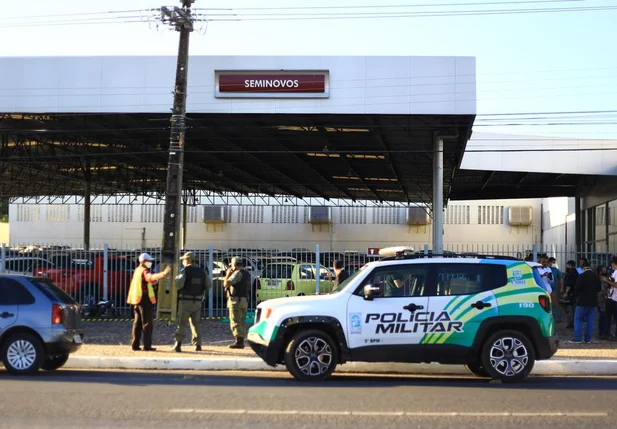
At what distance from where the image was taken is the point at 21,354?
11.0 m

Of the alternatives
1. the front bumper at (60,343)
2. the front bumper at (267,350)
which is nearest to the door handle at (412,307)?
the front bumper at (267,350)

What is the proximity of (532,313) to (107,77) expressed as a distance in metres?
15.3

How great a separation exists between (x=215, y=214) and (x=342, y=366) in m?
46.6

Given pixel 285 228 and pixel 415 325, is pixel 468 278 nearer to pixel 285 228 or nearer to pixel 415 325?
pixel 415 325

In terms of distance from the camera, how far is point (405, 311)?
10.5 meters

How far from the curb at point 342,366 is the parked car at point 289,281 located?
822 cm

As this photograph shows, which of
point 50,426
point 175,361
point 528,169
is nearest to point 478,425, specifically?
point 50,426

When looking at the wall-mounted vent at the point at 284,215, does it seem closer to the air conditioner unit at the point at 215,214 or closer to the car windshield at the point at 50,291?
the air conditioner unit at the point at 215,214

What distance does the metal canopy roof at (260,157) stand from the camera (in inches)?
953

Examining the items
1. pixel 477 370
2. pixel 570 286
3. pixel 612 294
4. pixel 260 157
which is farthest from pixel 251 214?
pixel 477 370

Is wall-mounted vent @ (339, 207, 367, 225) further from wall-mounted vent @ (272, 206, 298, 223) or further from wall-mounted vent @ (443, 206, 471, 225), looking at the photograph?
wall-mounted vent @ (443, 206, 471, 225)

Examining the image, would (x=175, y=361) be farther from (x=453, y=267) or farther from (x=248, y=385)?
(x=453, y=267)

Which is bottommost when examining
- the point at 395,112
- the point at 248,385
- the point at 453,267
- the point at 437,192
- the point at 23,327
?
the point at 248,385

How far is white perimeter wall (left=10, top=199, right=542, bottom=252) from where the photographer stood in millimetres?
57812
